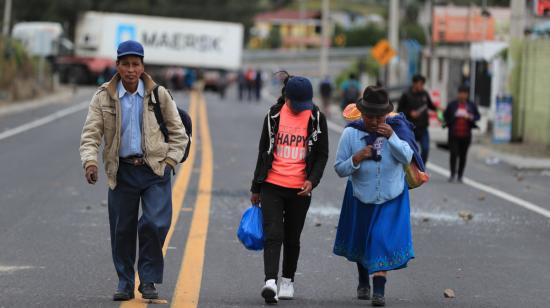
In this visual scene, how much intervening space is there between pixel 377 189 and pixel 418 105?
11197 mm

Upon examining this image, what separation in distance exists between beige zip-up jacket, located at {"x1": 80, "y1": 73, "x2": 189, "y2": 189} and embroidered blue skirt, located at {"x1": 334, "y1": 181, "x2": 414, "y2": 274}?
1.35 metres

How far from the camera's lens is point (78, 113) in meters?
40.8

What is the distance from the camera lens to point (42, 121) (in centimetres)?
3494

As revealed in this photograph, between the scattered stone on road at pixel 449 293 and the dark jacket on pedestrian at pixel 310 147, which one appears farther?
the scattered stone on road at pixel 449 293

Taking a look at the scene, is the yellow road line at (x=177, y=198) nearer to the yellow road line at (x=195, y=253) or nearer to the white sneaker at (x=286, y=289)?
the yellow road line at (x=195, y=253)

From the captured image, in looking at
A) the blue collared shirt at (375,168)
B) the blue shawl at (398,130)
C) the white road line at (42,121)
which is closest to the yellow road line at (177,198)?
the blue collared shirt at (375,168)

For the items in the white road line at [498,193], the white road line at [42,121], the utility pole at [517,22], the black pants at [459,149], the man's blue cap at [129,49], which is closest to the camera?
the man's blue cap at [129,49]

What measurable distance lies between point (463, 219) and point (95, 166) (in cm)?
707

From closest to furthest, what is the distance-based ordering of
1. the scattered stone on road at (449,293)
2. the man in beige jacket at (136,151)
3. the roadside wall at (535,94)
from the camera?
1. the man in beige jacket at (136,151)
2. the scattered stone on road at (449,293)
3. the roadside wall at (535,94)

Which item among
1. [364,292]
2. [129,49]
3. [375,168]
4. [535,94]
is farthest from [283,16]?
[129,49]

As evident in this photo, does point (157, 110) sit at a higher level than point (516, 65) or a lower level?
higher

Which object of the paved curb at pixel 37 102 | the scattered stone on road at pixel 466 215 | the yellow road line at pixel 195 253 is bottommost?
the paved curb at pixel 37 102

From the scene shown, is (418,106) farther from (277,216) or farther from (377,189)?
(277,216)

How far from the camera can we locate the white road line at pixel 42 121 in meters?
28.8
